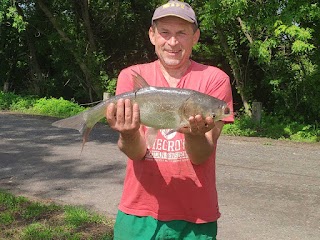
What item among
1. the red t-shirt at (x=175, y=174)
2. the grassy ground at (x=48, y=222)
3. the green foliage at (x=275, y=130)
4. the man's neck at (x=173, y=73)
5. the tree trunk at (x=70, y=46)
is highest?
the tree trunk at (x=70, y=46)

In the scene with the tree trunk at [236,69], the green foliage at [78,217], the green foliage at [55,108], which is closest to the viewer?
the green foliage at [78,217]

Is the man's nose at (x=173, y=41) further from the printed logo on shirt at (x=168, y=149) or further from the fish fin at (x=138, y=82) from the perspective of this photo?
the printed logo on shirt at (x=168, y=149)

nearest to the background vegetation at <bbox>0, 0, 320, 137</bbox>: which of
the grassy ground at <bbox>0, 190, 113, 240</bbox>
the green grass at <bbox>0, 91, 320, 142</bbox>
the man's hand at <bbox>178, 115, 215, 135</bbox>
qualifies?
the green grass at <bbox>0, 91, 320, 142</bbox>

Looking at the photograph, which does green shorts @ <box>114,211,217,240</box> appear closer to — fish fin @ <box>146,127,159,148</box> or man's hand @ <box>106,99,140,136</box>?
fish fin @ <box>146,127,159,148</box>

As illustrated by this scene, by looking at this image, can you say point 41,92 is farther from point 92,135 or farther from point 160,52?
point 160,52

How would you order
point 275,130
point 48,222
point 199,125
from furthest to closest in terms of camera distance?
point 275,130 → point 48,222 → point 199,125

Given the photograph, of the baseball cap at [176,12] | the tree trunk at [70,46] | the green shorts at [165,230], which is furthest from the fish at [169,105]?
the tree trunk at [70,46]

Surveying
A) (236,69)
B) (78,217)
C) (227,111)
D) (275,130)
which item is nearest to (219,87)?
(227,111)

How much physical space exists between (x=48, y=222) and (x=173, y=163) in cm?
320

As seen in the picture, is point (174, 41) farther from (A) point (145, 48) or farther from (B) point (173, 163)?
(A) point (145, 48)

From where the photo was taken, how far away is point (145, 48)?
21438mm

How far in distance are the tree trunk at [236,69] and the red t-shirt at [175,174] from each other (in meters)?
14.5

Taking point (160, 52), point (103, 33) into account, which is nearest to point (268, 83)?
point (103, 33)

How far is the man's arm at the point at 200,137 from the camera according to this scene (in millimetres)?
2219
